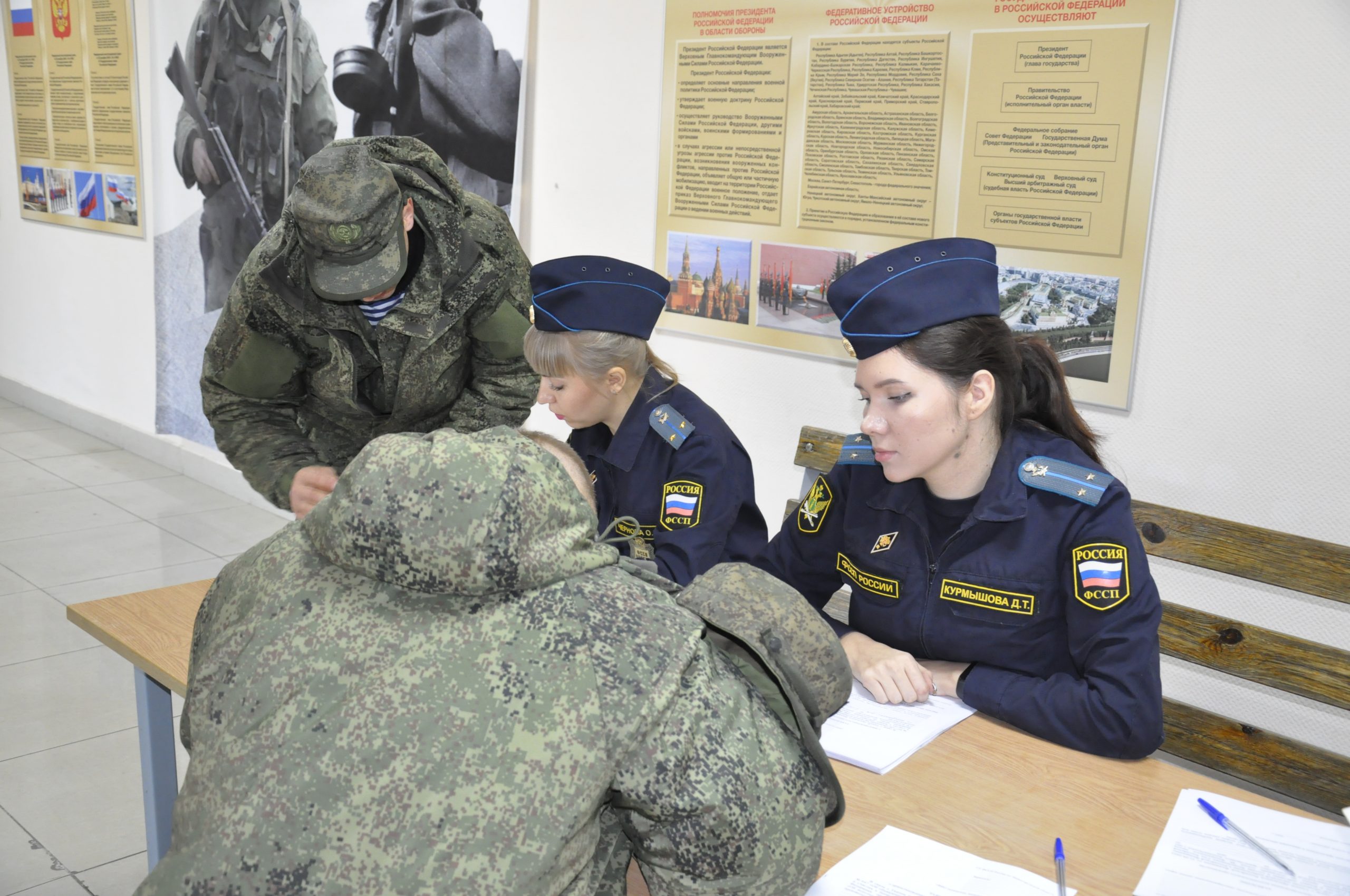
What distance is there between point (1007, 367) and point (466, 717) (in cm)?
107

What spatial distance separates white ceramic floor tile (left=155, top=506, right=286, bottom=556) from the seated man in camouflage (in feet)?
11.9

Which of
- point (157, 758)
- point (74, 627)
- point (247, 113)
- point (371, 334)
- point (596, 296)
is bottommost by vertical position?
point (74, 627)

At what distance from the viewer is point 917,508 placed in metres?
1.62

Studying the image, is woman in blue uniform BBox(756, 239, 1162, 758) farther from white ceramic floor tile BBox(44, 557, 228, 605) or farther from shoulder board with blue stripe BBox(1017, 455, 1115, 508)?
white ceramic floor tile BBox(44, 557, 228, 605)

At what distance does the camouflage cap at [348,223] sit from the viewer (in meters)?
1.77

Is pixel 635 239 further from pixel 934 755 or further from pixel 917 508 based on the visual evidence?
pixel 934 755

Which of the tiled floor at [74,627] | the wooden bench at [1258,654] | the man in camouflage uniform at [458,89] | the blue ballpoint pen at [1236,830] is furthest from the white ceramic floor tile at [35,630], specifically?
the blue ballpoint pen at [1236,830]

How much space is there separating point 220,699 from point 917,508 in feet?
3.53

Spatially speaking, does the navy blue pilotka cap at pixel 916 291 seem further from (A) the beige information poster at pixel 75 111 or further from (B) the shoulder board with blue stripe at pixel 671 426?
(A) the beige information poster at pixel 75 111

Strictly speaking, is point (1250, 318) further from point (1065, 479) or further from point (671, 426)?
point (671, 426)

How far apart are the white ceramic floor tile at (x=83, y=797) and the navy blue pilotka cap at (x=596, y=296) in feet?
4.68

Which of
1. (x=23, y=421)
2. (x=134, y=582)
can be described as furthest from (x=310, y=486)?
(x=23, y=421)

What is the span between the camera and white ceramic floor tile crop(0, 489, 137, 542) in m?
4.38

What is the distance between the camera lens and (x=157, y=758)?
1817 millimetres
